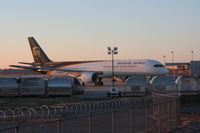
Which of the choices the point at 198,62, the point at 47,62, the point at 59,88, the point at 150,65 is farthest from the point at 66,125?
the point at 198,62

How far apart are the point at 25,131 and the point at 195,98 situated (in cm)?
2050

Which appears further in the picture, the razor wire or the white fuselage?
the white fuselage

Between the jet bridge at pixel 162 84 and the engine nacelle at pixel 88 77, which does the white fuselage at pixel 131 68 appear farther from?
the jet bridge at pixel 162 84

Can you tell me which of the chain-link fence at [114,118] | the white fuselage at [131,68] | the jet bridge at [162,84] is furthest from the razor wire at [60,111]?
the white fuselage at [131,68]

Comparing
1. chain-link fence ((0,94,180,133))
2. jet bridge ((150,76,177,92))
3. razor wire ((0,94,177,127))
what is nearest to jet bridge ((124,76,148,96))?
jet bridge ((150,76,177,92))

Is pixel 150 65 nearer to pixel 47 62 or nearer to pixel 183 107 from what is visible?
pixel 47 62

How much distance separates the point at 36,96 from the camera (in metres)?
41.2

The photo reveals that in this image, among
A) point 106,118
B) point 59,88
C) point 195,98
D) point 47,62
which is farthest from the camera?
point 47,62

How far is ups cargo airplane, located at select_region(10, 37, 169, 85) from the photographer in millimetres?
62594

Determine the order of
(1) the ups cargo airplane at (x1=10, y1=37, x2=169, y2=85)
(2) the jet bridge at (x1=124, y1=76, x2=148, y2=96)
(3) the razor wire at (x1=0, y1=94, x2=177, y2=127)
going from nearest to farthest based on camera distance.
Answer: (3) the razor wire at (x1=0, y1=94, x2=177, y2=127) → (2) the jet bridge at (x1=124, y1=76, x2=148, y2=96) → (1) the ups cargo airplane at (x1=10, y1=37, x2=169, y2=85)

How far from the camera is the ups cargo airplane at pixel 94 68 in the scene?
205ft

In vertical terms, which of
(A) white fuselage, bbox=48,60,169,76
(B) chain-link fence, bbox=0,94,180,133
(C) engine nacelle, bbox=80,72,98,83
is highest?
(A) white fuselage, bbox=48,60,169,76

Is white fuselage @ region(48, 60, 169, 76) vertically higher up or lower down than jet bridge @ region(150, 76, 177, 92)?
higher up

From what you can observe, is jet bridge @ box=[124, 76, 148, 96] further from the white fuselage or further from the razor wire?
the razor wire
